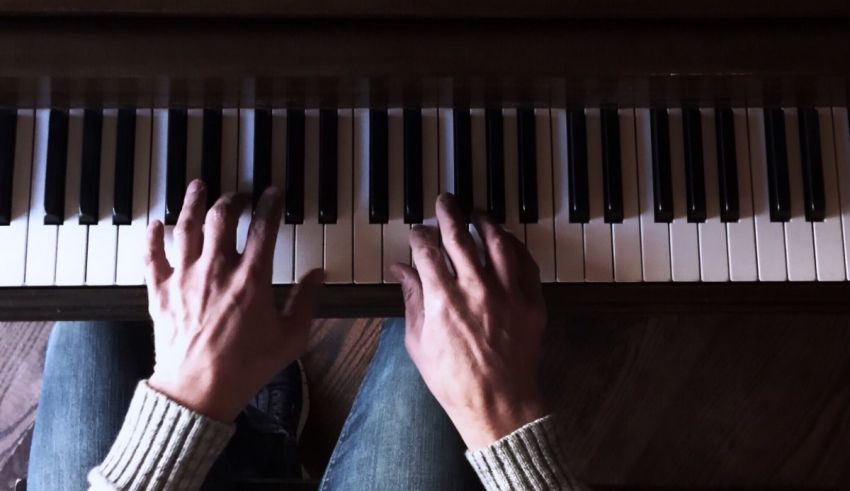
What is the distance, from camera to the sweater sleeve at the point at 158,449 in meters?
0.87

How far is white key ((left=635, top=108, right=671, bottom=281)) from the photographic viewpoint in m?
0.99

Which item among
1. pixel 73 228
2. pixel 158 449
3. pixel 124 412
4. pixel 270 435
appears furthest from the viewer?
pixel 270 435

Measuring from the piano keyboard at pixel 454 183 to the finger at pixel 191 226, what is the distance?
38 mm

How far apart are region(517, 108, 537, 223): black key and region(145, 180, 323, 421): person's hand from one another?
295 millimetres

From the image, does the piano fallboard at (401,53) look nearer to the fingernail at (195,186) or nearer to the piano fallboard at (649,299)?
the fingernail at (195,186)

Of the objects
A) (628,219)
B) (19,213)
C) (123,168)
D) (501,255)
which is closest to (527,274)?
(501,255)

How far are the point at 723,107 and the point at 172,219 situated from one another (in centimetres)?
67

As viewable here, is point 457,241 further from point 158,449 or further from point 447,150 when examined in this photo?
point 158,449

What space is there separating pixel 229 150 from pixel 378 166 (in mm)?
178

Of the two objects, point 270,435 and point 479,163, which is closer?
point 479,163

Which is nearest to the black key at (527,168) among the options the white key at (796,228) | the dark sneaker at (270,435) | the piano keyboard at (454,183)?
the piano keyboard at (454,183)

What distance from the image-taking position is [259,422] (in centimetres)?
136

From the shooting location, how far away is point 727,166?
0.99m

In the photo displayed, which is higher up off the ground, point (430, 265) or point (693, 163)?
point (693, 163)
